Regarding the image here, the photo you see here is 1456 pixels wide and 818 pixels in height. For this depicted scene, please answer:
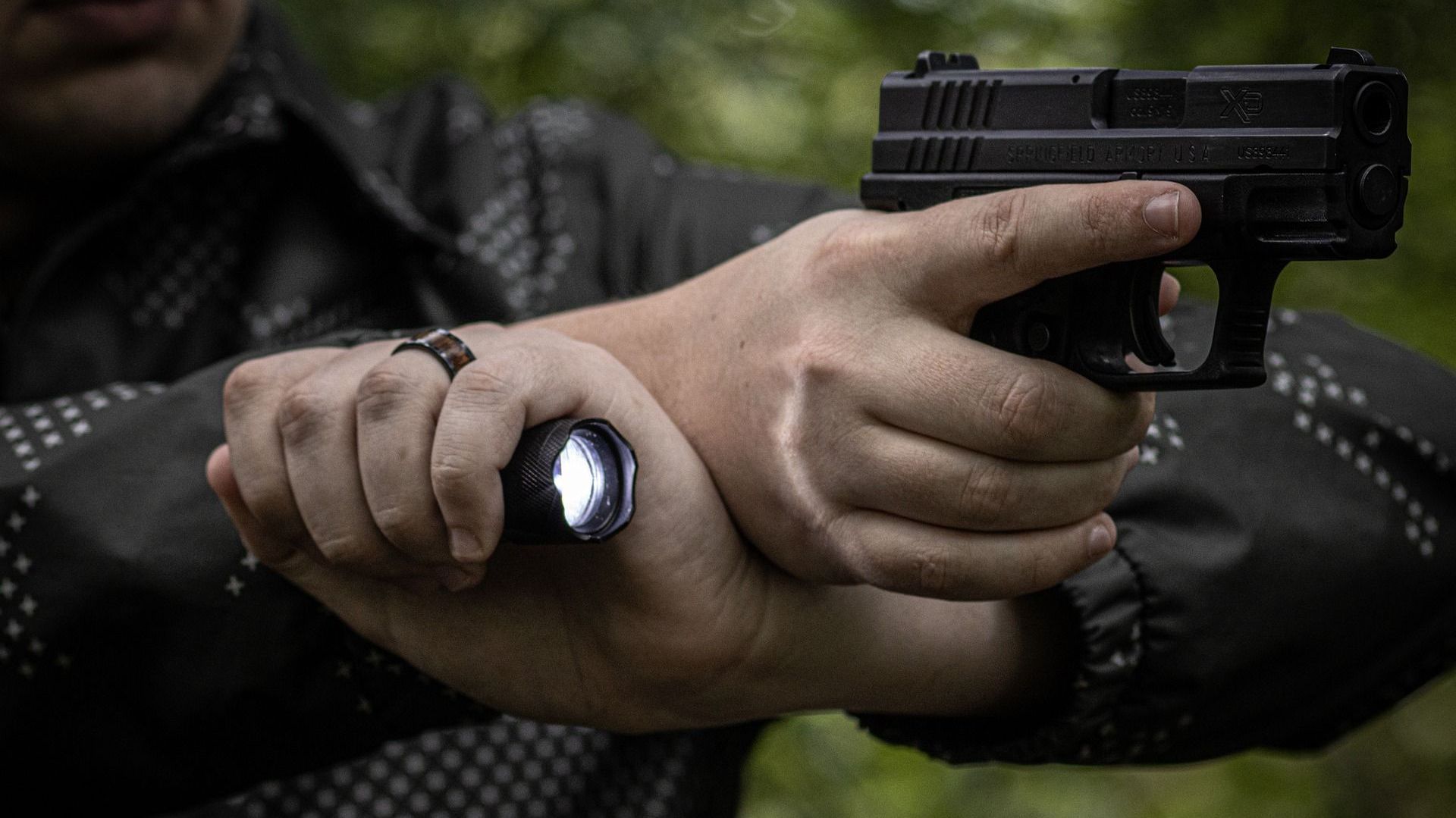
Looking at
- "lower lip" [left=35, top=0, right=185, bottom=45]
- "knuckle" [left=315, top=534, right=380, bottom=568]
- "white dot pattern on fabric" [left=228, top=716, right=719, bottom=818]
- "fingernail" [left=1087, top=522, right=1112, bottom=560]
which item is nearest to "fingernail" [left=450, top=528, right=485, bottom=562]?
"knuckle" [left=315, top=534, right=380, bottom=568]

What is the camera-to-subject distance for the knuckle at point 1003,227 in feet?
3.84

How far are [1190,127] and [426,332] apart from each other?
754 millimetres

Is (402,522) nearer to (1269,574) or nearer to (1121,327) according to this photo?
(1121,327)

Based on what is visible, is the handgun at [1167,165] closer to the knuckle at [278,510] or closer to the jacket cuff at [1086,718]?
the jacket cuff at [1086,718]

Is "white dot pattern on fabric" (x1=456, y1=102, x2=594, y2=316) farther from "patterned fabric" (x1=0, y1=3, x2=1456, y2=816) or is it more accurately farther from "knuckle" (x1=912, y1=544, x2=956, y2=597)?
"knuckle" (x1=912, y1=544, x2=956, y2=597)

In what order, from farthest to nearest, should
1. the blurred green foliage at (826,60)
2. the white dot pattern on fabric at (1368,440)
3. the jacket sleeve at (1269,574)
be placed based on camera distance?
the blurred green foliage at (826,60) < the white dot pattern on fabric at (1368,440) < the jacket sleeve at (1269,574)

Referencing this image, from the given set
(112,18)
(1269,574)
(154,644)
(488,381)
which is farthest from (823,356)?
(112,18)

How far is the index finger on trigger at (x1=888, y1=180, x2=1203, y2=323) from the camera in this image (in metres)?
1.13

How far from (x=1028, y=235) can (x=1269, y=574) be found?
73cm

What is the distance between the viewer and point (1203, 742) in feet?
5.72

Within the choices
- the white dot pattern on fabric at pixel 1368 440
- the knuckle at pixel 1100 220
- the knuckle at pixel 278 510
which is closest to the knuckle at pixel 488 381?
the knuckle at pixel 278 510

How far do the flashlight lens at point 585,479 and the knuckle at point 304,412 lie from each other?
0.23 m

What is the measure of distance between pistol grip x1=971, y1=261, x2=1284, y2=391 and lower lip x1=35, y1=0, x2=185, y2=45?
1.47 metres

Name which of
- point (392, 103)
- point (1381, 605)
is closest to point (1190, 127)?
point (1381, 605)
